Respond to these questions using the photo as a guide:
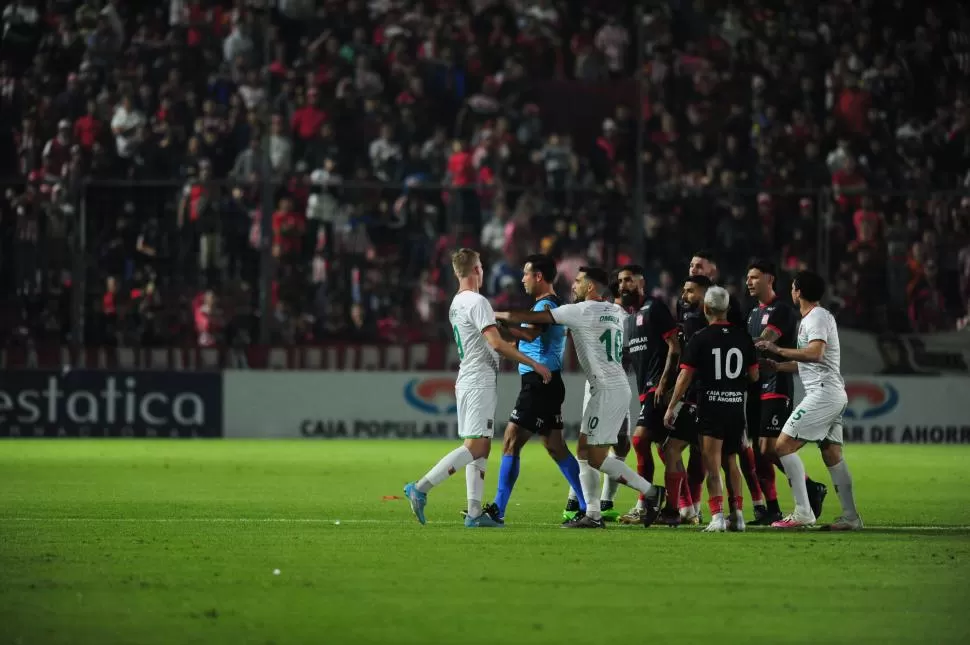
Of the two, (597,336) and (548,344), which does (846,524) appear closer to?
(597,336)

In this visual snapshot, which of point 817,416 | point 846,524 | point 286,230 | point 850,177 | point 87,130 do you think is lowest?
point 846,524

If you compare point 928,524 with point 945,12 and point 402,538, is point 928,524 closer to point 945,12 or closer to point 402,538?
point 402,538

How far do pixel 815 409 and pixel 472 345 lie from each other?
2.63 m

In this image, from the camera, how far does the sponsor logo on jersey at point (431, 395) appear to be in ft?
79.9

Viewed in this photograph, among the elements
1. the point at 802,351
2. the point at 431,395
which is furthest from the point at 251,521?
the point at 431,395

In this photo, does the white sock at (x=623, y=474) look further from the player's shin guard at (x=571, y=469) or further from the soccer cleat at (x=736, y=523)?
the soccer cleat at (x=736, y=523)

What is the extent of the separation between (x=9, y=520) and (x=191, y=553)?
2.79m

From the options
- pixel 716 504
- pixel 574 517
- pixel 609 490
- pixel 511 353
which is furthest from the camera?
pixel 609 490

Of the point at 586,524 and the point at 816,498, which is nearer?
the point at 586,524

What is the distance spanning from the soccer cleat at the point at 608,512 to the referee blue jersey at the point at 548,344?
1.28 m

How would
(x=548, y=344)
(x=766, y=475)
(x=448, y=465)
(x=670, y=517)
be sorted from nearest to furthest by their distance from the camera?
1. (x=448, y=465)
2. (x=548, y=344)
3. (x=670, y=517)
4. (x=766, y=475)

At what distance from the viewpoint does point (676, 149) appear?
27.1m

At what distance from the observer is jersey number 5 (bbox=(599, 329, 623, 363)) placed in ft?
39.1

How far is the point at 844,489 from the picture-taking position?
12.0 m
